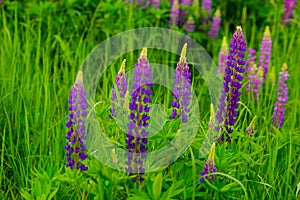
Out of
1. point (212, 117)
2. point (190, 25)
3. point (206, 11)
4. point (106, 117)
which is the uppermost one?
point (206, 11)

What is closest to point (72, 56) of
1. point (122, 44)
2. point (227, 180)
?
point (122, 44)

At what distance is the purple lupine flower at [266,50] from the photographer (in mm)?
3525

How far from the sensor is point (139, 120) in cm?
186

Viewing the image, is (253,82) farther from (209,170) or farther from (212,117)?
(209,170)

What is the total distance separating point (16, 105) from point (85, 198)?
1.16 meters

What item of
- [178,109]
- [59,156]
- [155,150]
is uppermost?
[178,109]

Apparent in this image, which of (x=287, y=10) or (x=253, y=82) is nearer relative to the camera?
(x=253, y=82)

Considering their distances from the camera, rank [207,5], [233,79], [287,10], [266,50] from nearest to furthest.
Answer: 1. [233,79]
2. [266,50]
3. [207,5]
4. [287,10]

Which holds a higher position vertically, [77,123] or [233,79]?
[233,79]

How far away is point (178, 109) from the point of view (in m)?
2.04

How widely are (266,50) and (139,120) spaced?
1.92m

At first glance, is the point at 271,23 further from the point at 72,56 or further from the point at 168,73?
the point at 72,56

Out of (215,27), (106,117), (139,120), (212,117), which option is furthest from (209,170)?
(215,27)

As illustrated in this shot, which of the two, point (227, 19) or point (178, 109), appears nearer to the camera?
point (178, 109)
